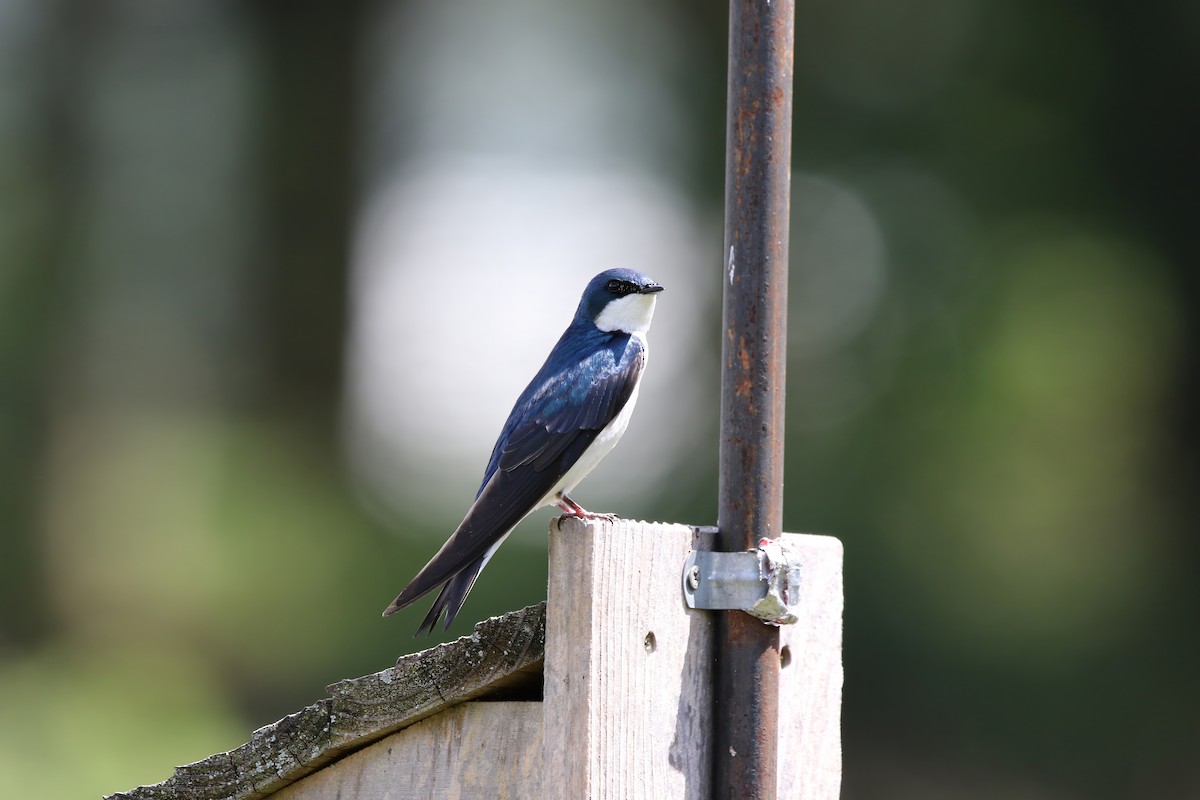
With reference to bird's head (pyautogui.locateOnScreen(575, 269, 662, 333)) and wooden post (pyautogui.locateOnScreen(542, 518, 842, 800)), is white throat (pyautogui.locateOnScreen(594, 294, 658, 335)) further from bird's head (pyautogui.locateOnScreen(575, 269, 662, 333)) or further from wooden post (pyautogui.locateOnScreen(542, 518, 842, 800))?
wooden post (pyautogui.locateOnScreen(542, 518, 842, 800))

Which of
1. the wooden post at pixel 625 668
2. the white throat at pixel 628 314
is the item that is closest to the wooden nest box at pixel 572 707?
the wooden post at pixel 625 668

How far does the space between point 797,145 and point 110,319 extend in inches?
164

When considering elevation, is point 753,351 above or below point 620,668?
above

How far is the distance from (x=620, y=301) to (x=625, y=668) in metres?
1.57

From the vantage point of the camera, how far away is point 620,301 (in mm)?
3312


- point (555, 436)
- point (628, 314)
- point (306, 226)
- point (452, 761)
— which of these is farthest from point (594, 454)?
point (306, 226)

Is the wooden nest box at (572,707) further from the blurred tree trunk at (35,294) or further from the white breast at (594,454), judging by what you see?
the blurred tree trunk at (35,294)

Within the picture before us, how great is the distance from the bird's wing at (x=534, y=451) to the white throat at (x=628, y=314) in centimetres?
21

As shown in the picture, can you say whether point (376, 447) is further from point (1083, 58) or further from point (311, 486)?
point (1083, 58)

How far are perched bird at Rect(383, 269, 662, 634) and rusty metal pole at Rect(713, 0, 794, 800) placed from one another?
1.65ft

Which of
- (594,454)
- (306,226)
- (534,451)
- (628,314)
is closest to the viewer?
(534,451)

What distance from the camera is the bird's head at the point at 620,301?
327cm

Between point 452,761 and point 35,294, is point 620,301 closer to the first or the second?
point 452,761

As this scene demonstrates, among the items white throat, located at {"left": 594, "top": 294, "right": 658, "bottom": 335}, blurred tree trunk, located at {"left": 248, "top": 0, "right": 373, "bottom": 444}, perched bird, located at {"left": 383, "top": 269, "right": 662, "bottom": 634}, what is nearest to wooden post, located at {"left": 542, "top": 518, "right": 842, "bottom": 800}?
perched bird, located at {"left": 383, "top": 269, "right": 662, "bottom": 634}
